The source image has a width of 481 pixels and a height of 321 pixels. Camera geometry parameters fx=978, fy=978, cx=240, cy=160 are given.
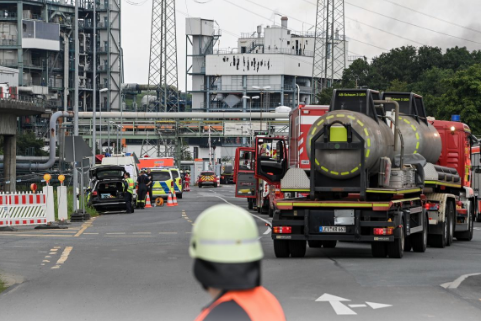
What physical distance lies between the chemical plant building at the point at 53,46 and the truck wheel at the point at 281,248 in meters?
106

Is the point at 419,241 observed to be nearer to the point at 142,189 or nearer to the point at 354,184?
the point at 354,184

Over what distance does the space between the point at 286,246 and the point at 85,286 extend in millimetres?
5374

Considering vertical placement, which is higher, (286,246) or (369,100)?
(369,100)

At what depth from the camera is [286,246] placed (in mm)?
18797

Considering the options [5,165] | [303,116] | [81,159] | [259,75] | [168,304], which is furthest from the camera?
[259,75]

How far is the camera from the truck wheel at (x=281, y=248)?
61.2 ft

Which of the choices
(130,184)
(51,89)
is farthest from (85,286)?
(51,89)

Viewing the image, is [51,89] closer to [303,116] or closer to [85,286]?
[303,116]

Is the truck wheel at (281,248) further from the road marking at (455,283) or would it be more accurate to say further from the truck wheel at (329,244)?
the road marking at (455,283)

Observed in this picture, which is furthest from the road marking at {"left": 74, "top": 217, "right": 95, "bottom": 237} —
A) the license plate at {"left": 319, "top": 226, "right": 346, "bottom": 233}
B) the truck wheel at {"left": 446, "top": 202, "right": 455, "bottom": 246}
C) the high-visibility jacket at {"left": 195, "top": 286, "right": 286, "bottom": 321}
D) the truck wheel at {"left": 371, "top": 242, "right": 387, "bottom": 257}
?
the high-visibility jacket at {"left": 195, "top": 286, "right": 286, "bottom": 321}

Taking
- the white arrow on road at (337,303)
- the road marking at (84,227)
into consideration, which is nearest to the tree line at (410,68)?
the road marking at (84,227)

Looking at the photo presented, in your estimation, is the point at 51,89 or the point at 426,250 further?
A: the point at 51,89

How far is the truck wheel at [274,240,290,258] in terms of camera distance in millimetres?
18656

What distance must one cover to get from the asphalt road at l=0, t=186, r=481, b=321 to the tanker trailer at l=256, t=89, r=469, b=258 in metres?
0.51
